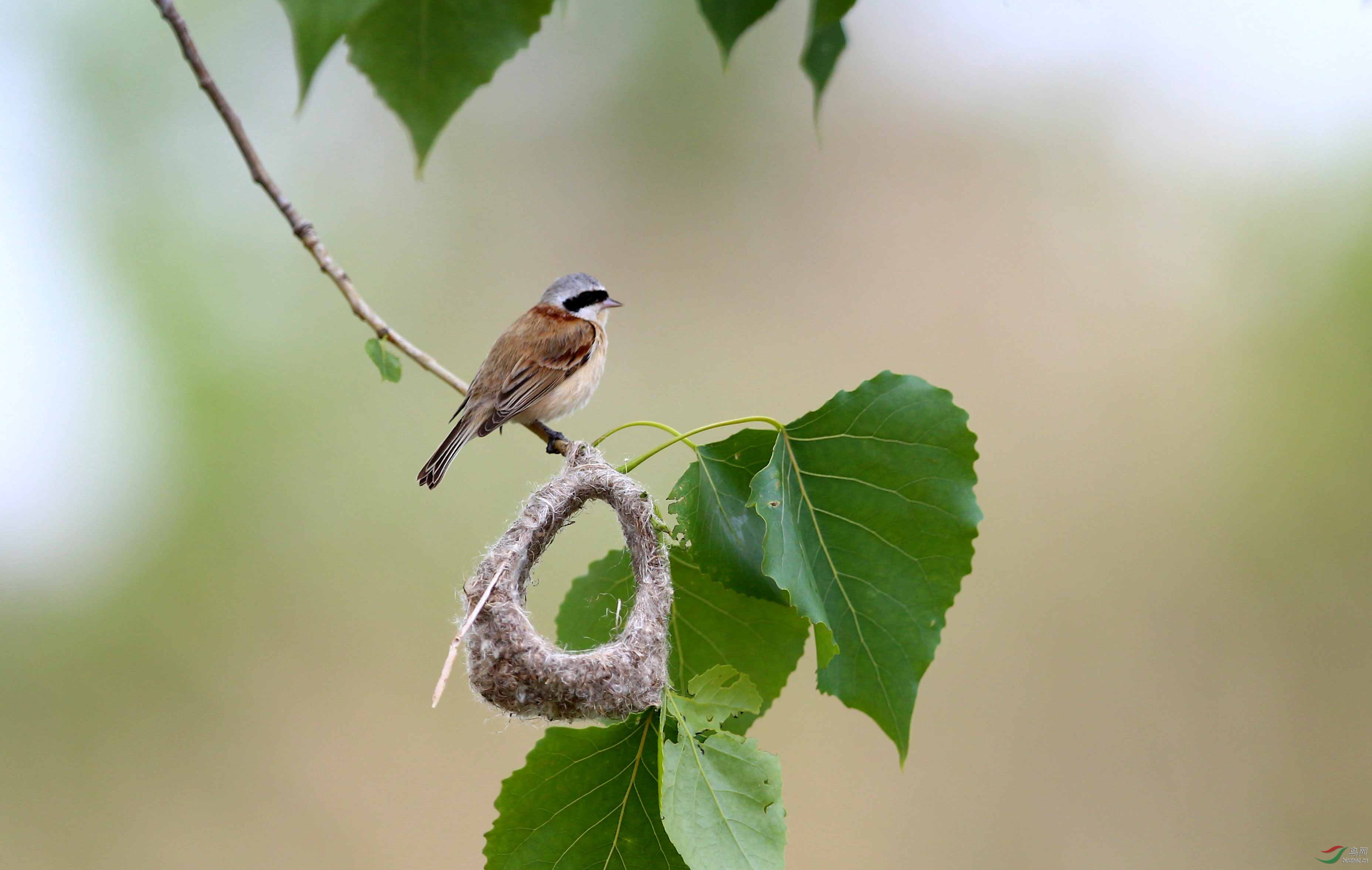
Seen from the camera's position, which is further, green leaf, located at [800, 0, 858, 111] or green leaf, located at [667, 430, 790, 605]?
green leaf, located at [667, 430, 790, 605]

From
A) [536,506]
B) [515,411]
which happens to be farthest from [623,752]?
[515,411]

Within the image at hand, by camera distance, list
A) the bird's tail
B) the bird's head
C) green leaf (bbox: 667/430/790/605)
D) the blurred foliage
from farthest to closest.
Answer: the bird's head
the bird's tail
green leaf (bbox: 667/430/790/605)
the blurred foliage

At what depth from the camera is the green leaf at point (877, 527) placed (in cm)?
96

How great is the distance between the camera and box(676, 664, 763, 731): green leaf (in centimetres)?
97

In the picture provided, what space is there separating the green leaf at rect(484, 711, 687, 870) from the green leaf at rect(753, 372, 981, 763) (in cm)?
24

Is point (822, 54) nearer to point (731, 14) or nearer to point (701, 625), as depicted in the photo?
point (731, 14)

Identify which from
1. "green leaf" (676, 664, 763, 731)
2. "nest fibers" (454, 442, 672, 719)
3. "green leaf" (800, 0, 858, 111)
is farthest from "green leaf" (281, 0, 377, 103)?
"green leaf" (676, 664, 763, 731)

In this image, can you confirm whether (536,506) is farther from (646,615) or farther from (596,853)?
(596,853)

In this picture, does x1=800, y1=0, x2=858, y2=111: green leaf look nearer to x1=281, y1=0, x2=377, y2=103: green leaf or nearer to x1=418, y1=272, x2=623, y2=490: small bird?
x1=281, y1=0, x2=377, y2=103: green leaf

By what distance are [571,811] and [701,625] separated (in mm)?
300

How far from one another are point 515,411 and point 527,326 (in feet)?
0.77

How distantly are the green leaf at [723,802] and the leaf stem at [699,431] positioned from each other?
1.05 ft

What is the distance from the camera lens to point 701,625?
1.21 metres

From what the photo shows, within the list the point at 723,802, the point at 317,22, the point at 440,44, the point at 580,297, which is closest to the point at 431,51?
the point at 440,44
